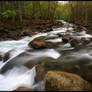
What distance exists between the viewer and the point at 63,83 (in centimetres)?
258

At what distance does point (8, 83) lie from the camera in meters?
3.71

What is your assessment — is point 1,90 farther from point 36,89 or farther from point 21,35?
point 21,35

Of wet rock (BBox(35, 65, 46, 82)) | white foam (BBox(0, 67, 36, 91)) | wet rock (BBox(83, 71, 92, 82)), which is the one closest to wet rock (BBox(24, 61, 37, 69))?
white foam (BBox(0, 67, 36, 91))

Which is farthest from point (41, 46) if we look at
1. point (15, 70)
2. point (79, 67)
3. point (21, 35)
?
point (21, 35)

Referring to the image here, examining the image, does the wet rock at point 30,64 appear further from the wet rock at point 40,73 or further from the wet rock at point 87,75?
the wet rock at point 87,75

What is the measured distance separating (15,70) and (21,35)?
5.89 m

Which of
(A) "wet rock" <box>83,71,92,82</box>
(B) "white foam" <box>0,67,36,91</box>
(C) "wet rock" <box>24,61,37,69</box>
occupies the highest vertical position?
(A) "wet rock" <box>83,71,92,82</box>

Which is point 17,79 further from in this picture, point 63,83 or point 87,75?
point 87,75

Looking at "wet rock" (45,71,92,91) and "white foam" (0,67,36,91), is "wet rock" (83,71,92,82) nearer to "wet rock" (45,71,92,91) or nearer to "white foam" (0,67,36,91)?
"wet rock" (45,71,92,91)

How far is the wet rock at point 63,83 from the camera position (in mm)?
2549

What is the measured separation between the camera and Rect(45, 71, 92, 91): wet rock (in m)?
2.55

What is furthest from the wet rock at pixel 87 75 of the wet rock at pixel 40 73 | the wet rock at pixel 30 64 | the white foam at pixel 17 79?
the wet rock at pixel 30 64

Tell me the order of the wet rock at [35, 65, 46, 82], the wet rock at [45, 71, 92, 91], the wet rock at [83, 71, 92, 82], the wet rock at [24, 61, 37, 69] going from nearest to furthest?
the wet rock at [45, 71, 92, 91] < the wet rock at [83, 71, 92, 82] < the wet rock at [35, 65, 46, 82] < the wet rock at [24, 61, 37, 69]

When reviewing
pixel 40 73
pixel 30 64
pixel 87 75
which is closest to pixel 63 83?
pixel 40 73
